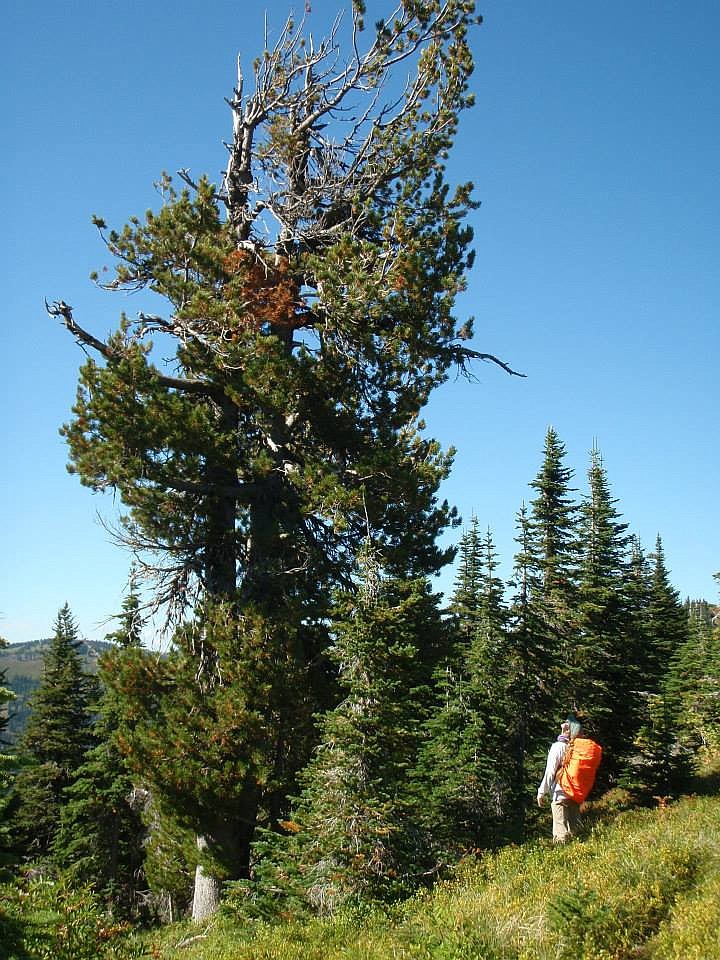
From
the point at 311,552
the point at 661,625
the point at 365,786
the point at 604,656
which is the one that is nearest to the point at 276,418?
the point at 311,552

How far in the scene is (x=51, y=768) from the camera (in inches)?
1230

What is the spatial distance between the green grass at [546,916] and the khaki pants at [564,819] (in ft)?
1.11

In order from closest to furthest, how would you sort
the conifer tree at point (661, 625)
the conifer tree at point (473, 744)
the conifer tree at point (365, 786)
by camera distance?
the conifer tree at point (365, 786) < the conifer tree at point (473, 744) < the conifer tree at point (661, 625)

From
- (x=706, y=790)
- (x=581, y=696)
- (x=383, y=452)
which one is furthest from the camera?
(x=581, y=696)

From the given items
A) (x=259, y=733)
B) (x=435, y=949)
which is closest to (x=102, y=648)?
(x=259, y=733)

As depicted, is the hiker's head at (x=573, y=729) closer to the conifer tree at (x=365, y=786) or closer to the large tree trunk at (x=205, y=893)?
the conifer tree at (x=365, y=786)

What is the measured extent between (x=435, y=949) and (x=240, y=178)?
57.2ft

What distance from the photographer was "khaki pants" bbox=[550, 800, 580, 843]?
1098cm

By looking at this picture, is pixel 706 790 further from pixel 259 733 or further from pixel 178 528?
pixel 178 528

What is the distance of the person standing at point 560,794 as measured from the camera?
1094 cm

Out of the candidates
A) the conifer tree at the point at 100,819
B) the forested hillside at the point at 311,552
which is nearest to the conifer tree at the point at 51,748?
the conifer tree at the point at 100,819

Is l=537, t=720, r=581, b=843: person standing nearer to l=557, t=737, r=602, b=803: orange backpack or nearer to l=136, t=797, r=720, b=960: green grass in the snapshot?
l=557, t=737, r=602, b=803: orange backpack

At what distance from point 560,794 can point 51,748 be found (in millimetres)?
27712

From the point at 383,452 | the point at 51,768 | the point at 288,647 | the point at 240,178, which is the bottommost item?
the point at 51,768
